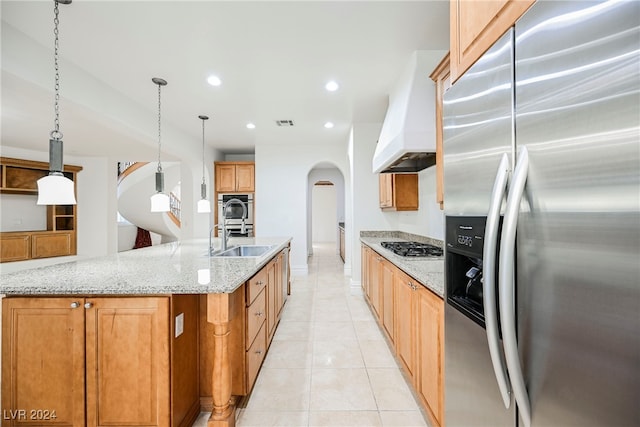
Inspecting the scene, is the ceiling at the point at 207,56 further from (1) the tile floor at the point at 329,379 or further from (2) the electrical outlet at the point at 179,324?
(1) the tile floor at the point at 329,379

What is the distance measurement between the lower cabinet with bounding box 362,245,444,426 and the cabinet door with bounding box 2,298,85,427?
5.92 feet

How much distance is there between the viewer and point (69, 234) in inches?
243

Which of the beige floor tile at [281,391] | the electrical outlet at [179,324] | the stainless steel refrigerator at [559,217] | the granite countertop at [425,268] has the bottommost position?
the beige floor tile at [281,391]

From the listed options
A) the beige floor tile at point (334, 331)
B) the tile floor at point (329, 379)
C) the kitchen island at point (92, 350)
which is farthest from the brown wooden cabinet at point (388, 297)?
the kitchen island at point (92, 350)

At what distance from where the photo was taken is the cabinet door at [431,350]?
1.42 metres

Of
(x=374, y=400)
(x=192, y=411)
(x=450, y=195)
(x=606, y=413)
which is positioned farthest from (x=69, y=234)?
(x=606, y=413)

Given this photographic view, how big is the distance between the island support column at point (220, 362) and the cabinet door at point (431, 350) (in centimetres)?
107

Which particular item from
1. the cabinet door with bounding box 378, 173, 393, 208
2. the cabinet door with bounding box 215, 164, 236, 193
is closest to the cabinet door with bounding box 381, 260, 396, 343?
the cabinet door with bounding box 378, 173, 393, 208

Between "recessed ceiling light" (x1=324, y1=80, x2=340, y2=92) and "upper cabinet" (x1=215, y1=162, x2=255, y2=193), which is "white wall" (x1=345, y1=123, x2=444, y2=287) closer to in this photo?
"recessed ceiling light" (x1=324, y1=80, x2=340, y2=92)

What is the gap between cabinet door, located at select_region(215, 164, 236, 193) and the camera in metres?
6.33

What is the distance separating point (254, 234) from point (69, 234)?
3.98 metres

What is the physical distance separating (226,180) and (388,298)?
192 inches

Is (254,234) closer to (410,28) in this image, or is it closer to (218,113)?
(218,113)

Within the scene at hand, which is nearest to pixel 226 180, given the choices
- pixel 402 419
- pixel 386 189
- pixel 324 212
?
pixel 386 189
